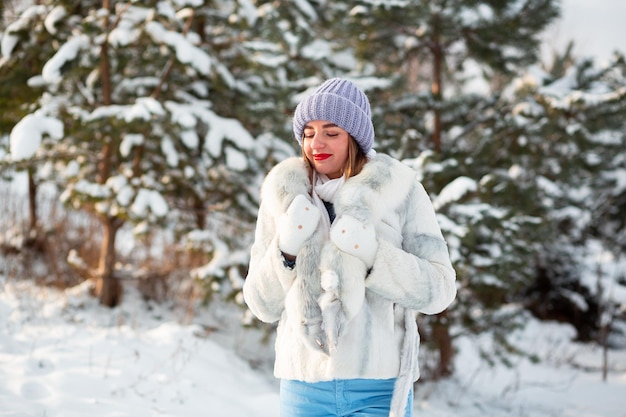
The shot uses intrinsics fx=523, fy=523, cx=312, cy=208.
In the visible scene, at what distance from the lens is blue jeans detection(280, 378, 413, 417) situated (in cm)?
182

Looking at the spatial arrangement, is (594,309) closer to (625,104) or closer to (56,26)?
(625,104)

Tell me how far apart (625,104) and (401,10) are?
2252 millimetres

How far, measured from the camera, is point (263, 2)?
19.4 ft

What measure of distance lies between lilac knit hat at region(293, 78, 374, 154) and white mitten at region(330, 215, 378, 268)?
1.24 feet

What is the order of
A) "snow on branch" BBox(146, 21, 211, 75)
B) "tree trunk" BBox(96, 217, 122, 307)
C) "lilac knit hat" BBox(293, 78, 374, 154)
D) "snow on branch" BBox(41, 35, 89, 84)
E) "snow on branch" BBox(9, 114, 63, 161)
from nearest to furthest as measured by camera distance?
"lilac knit hat" BBox(293, 78, 374, 154), "snow on branch" BBox(9, 114, 63, 161), "snow on branch" BBox(41, 35, 89, 84), "snow on branch" BBox(146, 21, 211, 75), "tree trunk" BBox(96, 217, 122, 307)

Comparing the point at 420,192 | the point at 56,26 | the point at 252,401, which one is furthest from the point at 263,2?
the point at 420,192

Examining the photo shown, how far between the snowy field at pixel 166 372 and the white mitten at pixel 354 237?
7.99 ft

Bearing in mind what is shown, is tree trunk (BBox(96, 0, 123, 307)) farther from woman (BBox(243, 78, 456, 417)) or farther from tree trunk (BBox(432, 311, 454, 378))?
woman (BBox(243, 78, 456, 417))

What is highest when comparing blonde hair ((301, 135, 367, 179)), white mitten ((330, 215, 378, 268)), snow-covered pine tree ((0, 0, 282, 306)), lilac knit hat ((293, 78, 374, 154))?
lilac knit hat ((293, 78, 374, 154))

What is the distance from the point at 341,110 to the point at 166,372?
3141 millimetres

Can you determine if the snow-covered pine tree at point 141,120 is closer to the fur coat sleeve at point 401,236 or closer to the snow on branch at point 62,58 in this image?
the snow on branch at point 62,58

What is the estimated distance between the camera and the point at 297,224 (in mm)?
1804

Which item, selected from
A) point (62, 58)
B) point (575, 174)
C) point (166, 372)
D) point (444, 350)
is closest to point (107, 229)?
point (62, 58)

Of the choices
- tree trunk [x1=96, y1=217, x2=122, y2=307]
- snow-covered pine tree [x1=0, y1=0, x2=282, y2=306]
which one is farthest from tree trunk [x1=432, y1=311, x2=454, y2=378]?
tree trunk [x1=96, y1=217, x2=122, y2=307]
